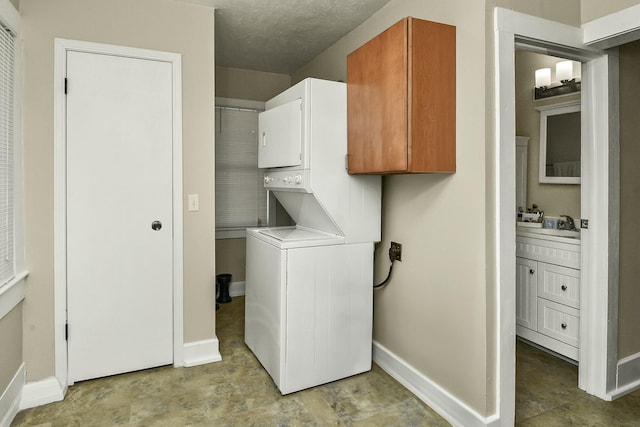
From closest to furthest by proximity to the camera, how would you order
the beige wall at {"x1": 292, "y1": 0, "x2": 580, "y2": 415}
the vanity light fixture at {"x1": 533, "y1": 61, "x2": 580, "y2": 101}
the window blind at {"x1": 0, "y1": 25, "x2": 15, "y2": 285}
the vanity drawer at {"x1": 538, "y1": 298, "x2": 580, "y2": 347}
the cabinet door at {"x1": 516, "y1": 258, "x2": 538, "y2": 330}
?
the beige wall at {"x1": 292, "y1": 0, "x2": 580, "y2": 415} → the window blind at {"x1": 0, "y1": 25, "x2": 15, "y2": 285} → the vanity drawer at {"x1": 538, "y1": 298, "x2": 580, "y2": 347} → the cabinet door at {"x1": 516, "y1": 258, "x2": 538, "y2": 330} → the vanity light fixture at {"x1": 533, "y1": 61, "x2": 580, "y2": 101}

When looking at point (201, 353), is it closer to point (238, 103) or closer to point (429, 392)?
point (429, 392)

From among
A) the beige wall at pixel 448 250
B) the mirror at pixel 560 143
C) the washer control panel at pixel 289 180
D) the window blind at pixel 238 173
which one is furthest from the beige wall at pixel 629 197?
the window blind at pixel 238 173

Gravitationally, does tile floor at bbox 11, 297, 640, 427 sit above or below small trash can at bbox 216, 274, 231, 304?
below

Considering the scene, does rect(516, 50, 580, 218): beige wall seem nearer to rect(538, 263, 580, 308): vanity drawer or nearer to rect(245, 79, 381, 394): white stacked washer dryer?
rect(538, 263, 580, 308): vanity drawer

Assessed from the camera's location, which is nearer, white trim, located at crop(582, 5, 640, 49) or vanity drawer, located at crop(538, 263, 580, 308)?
white trim, located at crop(582, 5, 640, 49)

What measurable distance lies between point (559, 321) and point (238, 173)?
322 cm

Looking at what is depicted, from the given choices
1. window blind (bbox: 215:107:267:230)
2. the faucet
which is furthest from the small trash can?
the faucet

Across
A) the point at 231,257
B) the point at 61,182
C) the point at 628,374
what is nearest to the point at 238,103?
the point at 231,257

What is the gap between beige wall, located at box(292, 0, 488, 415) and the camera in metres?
1.97

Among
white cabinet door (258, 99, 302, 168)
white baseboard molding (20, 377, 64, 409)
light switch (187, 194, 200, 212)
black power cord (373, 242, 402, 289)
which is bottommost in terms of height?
white baseboard molding (20, 377, 64, 409)

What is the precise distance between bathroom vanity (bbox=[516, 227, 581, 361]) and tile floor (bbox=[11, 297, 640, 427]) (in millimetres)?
235

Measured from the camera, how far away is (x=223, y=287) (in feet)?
13.7

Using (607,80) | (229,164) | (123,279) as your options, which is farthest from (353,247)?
(229,164)

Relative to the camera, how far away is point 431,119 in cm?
203
